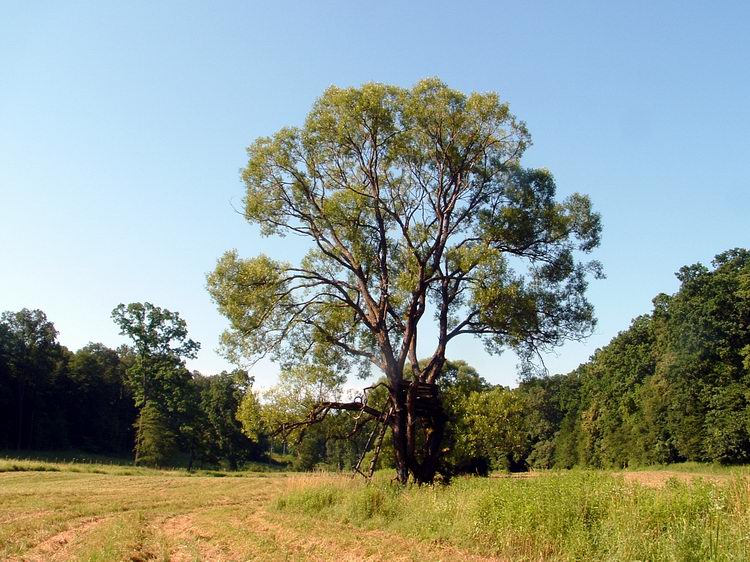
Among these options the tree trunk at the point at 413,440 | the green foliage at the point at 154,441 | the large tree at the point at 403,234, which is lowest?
the green foliage at the point at 154,441

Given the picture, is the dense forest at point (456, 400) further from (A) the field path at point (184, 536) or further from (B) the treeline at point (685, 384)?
(A) the field path at point (184, 536)

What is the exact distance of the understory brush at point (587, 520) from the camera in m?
7.72

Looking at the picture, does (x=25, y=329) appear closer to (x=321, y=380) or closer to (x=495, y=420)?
(x=321, y=380)

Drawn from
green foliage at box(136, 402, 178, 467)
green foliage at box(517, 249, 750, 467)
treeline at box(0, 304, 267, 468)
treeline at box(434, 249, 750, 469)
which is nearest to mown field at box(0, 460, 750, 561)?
treeline at box(434, 249, 750, 469)

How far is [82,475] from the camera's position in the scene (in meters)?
34.1

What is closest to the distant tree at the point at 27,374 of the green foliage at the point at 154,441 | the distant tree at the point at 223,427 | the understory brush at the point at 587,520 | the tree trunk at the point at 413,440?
the distant tree at the point at 223,427

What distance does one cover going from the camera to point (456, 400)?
1783 centimetres

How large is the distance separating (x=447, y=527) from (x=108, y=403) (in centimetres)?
8999

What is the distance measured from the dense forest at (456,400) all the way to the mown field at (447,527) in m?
3.93

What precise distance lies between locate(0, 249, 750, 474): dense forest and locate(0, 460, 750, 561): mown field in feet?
12.9

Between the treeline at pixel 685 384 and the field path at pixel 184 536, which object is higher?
the treeline at pixel 685 384

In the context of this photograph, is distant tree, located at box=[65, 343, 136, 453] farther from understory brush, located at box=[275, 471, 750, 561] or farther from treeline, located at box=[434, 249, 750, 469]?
understory brush, located at box=[275, 471, 750, 561]

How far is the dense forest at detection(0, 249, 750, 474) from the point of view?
18.8 m

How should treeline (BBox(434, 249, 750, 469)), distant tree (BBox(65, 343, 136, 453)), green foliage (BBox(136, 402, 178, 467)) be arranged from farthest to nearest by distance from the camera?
distant tree (BBox(65, 343, 136, 453)) < treeline (BBox(434, 249, 750, 469)) < green foliage (BBox(136, 402, 178, 467))
